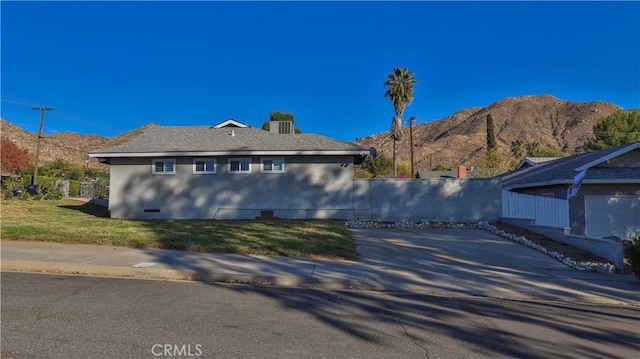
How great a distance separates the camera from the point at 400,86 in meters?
45.0

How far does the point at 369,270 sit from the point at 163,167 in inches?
573

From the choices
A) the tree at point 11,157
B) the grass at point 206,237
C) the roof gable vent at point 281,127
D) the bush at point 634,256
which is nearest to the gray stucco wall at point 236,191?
the roof gable vent at point 281,127

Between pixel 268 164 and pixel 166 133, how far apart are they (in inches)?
264

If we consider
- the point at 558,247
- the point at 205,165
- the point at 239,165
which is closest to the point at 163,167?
the point at 205,165

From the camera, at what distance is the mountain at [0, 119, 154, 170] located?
10081 cm

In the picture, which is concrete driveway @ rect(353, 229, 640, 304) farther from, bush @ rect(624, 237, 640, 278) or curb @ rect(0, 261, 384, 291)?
curb @ rect(0, 261, 384, 291)

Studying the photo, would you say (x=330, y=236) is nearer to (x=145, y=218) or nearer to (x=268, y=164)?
(x=268, y=164)

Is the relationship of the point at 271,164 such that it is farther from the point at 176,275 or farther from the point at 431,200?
the point at 176,275

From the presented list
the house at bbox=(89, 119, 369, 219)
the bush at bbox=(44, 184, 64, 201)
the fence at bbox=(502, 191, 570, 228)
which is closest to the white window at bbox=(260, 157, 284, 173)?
the house at bbox=(89, 119, 369, 219)

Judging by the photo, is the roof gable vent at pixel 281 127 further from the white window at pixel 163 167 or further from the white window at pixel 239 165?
the white window at pixel 163 167

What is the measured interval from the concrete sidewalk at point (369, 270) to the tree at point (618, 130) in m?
40.8

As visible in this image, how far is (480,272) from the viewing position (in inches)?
410

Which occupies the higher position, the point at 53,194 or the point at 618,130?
the point at 618,130

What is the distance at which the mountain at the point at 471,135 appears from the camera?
10912cm
